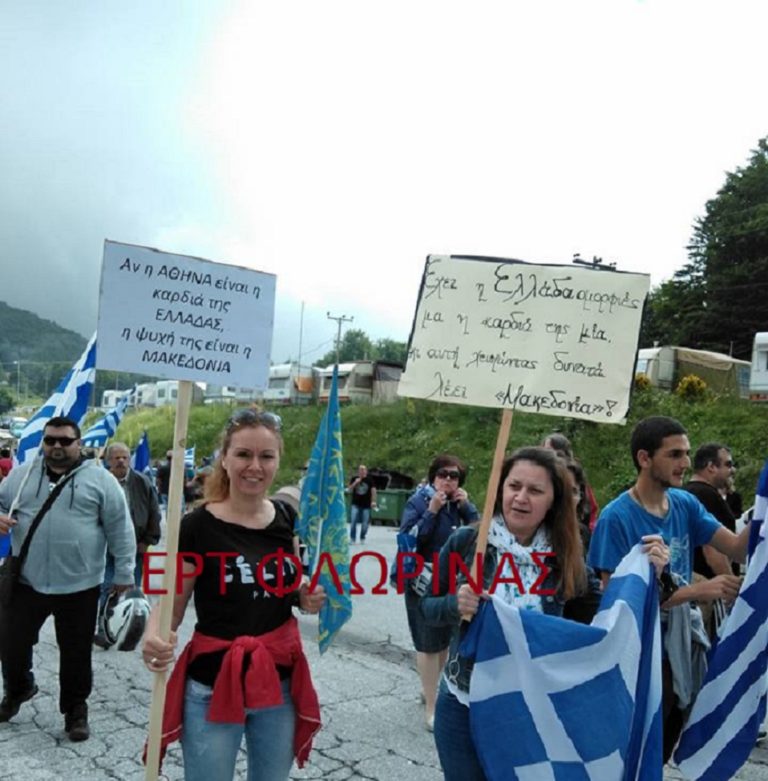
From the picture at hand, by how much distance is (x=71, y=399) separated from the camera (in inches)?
244

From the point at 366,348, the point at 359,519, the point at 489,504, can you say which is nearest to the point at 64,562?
the point at 489,504

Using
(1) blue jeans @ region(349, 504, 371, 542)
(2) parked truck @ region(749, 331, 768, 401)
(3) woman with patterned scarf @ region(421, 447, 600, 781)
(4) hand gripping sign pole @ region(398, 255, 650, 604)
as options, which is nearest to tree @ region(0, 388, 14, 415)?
(2) parked truck @ region(749, 331, 768, 401)

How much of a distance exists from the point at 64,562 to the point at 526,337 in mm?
3401

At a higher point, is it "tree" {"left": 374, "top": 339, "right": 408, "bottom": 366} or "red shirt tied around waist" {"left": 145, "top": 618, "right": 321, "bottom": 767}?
"tree" {"left": 374, "top": 339, "right": 408, "bottom": 366}

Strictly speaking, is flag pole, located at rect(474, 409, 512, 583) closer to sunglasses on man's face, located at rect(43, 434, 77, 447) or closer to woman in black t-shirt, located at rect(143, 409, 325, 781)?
woman in black t-shirt, located at rect(143, 409, 325, 781)

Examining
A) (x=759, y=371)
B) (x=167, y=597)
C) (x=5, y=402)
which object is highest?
(x=759, y=371)

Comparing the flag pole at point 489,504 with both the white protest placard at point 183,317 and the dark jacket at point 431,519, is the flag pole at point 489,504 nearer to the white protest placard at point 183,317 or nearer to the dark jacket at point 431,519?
the white protest placard at point 183,317

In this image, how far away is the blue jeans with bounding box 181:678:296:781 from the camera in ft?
9.66

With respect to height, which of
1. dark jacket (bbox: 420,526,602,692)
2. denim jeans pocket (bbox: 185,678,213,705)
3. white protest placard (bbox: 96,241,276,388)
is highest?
white protest placard (bbox: 96,241,276,388)

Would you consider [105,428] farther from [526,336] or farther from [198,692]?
[526,336]

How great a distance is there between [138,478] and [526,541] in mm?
6056

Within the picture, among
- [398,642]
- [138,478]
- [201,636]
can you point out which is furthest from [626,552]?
[138,478]

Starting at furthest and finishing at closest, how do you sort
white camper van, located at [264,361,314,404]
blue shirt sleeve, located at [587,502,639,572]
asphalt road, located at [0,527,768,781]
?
white camper van, located at [264,361,314,404]
asphalt road, located at [0,527,768,781]
blue shirt sleeve, located at [587,502,639,572]

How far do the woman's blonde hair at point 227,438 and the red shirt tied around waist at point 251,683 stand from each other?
0.52 metres
